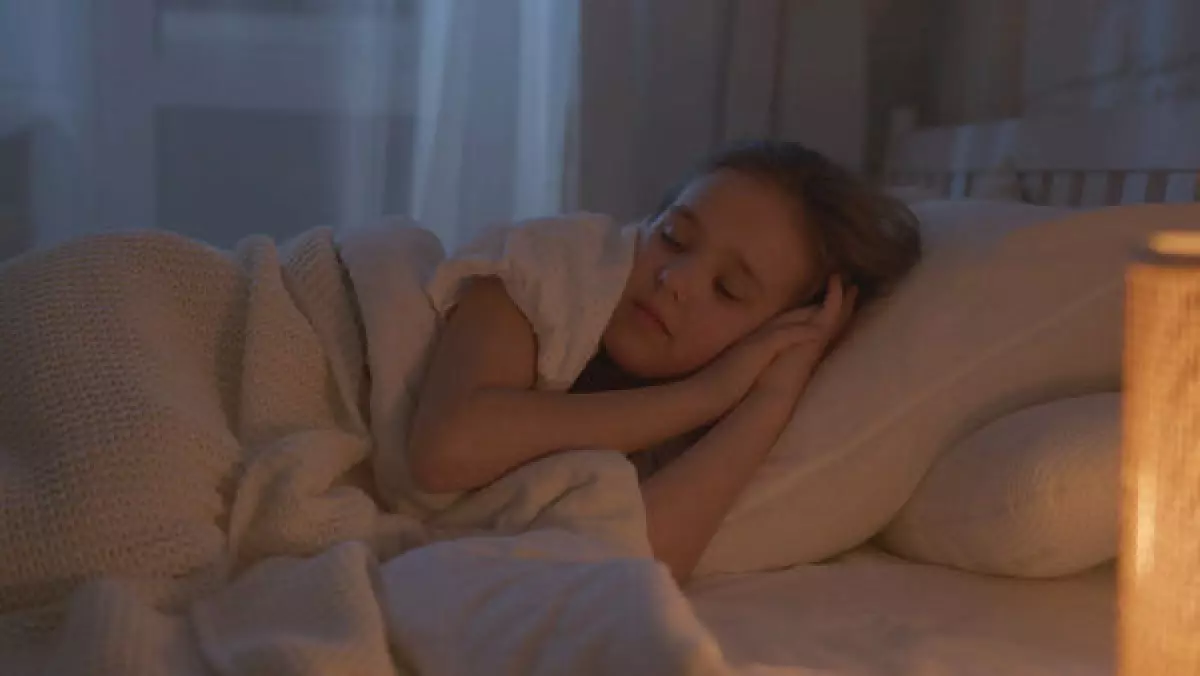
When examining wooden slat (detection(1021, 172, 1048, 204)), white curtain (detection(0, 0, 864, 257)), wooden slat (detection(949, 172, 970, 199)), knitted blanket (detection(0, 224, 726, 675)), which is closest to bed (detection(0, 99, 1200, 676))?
knitted blanket (detection(0, 224, 726, 675))

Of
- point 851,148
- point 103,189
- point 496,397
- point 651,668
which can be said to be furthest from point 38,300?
point 851,148

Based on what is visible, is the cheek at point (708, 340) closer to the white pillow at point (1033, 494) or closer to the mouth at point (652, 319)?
the mouth at point (652, 319)

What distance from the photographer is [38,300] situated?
3.26 ft

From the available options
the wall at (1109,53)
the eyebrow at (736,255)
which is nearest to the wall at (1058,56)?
the wall at (1109,53)

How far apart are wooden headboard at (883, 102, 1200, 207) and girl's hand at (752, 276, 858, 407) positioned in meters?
0.37

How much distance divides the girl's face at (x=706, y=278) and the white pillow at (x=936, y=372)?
0.09 m

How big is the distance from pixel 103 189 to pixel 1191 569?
1.76 m

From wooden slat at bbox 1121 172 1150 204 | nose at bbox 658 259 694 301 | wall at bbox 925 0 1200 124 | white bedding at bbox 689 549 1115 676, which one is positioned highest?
wall at bbox 925 0 1200 124

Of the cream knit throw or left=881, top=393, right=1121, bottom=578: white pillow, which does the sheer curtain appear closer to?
the cream knit throw

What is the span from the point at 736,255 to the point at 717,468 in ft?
0.64

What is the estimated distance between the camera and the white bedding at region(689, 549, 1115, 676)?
851 mm

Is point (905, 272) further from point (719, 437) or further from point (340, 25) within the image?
point (340, 25)

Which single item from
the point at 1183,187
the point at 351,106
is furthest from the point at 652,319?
the point at 351,106

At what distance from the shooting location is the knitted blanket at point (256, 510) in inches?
28.4
